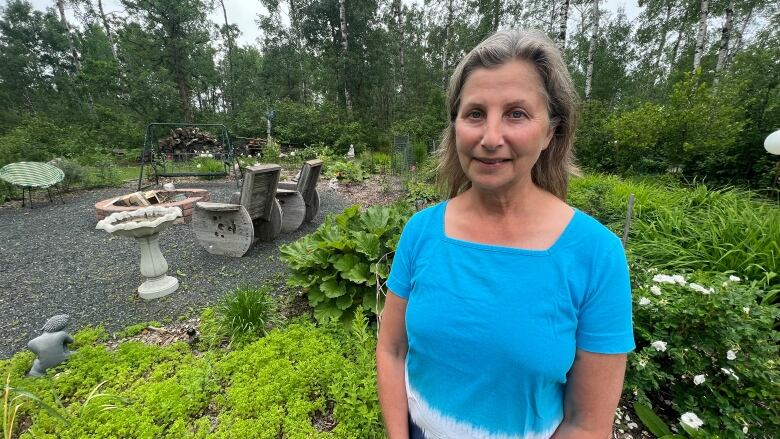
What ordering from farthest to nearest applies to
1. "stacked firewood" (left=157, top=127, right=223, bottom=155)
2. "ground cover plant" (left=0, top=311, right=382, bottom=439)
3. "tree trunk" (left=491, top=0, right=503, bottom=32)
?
"tree trunk" (left=491, top=0, right=503, bottom=32) < "stacked firewood" (left=157, top=127, right=223, bottom=155) < "ground cover plant" (left=0, top=311, right=382, bottom=439)

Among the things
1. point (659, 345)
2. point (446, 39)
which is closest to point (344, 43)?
point (446, 39)

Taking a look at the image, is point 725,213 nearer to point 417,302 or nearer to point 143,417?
point 417,302

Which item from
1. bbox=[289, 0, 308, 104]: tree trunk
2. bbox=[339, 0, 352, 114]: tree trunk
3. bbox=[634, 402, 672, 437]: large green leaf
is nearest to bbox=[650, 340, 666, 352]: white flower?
bbox=[634, 402, 672, 437]: large green leaf

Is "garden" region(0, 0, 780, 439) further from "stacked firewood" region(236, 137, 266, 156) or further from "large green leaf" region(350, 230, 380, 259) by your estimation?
"stacked firewood" region(236, 137, 266, 156)

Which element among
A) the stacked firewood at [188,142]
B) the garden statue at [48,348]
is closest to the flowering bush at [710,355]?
the garden statue at [48,348]

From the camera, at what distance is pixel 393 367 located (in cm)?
103

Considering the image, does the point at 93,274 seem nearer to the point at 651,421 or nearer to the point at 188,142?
the point at 651,421

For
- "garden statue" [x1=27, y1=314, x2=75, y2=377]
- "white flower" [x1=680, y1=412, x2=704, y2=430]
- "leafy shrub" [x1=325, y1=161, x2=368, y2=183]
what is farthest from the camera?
"leafy shrub" [x1=325, y1=161, x2=368, y2=183]

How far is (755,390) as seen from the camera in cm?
156

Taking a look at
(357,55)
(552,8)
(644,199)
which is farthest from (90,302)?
(552,8)

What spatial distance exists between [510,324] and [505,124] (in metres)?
0.48

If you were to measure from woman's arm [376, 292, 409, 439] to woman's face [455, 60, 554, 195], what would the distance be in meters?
0.49

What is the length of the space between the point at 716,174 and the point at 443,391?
981cm

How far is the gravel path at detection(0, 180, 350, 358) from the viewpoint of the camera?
3078 millimetres
